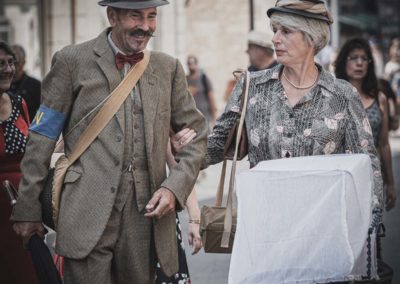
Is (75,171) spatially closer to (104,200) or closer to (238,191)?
(104,200)

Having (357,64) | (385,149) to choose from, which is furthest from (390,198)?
(357,64)

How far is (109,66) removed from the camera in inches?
197

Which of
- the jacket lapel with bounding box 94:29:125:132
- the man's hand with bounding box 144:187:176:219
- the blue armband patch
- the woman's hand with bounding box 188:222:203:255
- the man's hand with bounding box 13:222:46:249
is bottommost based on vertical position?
the woman's hand with bounding box 188:222:203:255

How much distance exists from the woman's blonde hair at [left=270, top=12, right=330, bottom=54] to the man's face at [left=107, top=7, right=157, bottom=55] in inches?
25.1

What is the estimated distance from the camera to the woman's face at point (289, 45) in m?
5.21

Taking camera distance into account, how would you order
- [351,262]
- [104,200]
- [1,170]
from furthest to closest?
[1,170]
[104,200]
[351,262]

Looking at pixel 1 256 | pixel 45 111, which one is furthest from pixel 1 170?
pixel 45 111

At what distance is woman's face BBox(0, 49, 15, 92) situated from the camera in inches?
251

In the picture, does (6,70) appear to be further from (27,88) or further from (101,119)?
(27,88)

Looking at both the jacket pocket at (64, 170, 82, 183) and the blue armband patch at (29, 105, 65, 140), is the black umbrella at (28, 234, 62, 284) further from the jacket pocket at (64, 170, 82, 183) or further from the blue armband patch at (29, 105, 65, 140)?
the blue armband patch at (29, 105, 65, 140)

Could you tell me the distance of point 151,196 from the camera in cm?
504

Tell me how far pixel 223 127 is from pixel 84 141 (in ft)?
2.63

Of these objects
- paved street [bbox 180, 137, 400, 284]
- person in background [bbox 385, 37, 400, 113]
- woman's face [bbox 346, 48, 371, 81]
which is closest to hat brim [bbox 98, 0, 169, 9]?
woman's face [bbox 346, 48, 371, 81]

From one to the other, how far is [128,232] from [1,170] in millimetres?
1452
